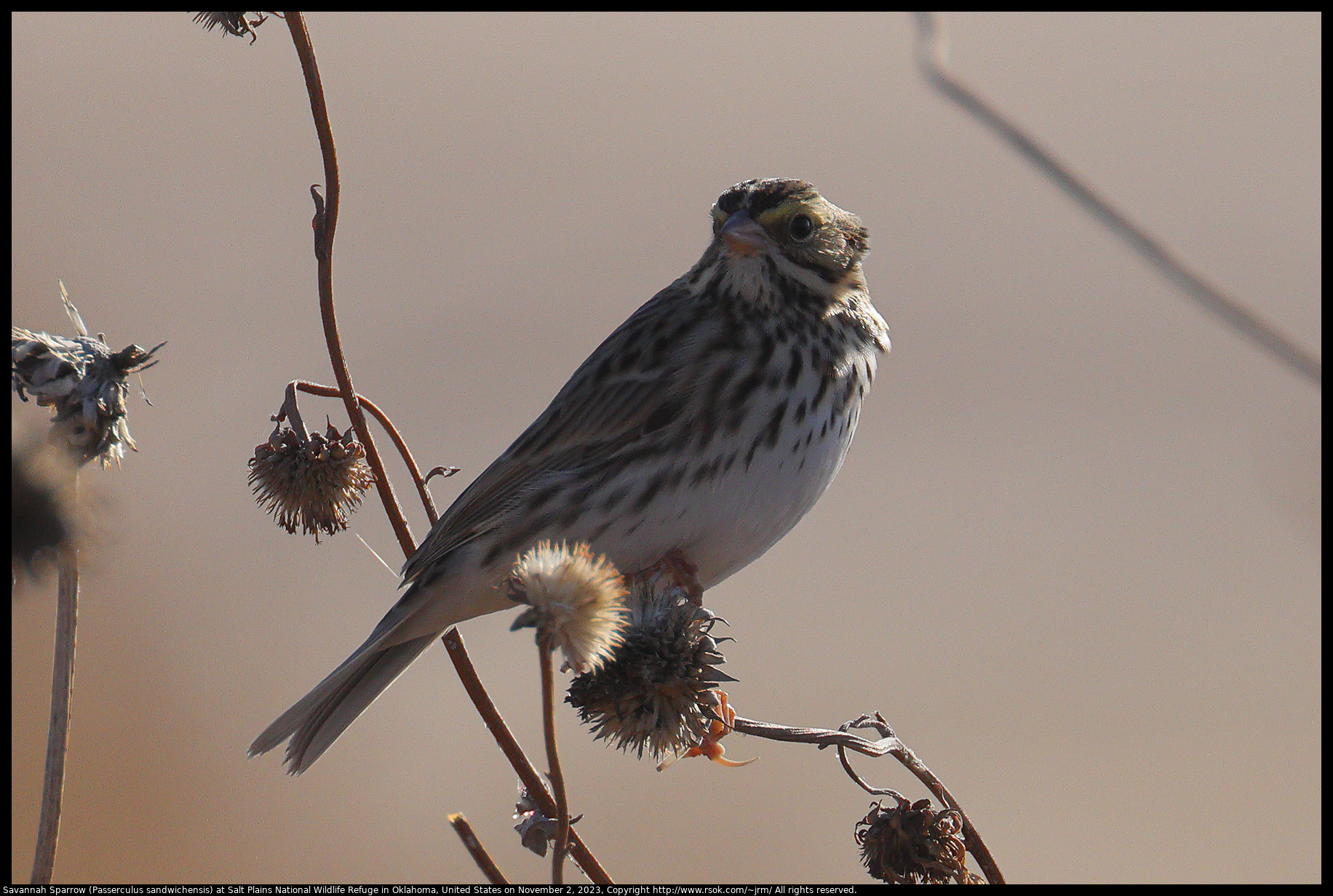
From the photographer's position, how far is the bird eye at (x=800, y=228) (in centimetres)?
310

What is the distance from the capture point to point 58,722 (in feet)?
5.14

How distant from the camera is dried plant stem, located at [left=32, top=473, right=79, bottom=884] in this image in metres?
1.53

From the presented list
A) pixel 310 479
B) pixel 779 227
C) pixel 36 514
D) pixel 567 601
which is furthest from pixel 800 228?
pixel 36 514

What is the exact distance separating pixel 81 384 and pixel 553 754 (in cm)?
133

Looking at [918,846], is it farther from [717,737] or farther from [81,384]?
[81,384]

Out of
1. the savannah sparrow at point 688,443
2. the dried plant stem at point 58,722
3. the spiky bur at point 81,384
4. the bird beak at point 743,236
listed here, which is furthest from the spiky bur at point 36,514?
the bird beak at point 743,236

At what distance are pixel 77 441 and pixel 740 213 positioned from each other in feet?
5.68

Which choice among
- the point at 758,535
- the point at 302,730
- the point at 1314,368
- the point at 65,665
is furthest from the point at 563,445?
the point at 1314,368

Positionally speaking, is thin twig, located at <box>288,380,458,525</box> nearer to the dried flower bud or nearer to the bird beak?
the dried flower bud

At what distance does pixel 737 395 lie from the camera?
2.88 meters

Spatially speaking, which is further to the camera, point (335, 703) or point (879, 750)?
point (335, 703)

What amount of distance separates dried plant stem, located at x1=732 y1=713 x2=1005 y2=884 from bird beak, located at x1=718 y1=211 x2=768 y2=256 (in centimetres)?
141

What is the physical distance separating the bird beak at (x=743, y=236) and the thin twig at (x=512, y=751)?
153cm

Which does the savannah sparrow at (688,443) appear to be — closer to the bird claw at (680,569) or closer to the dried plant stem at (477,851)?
the bird claw at (680,569)
